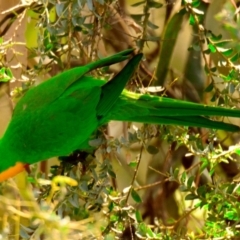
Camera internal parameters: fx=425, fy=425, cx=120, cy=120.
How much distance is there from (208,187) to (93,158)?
0.52 feet

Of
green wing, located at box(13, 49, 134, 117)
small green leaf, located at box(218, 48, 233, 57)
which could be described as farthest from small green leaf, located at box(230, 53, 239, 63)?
green wing, located at box(13, 49, 134, 117)

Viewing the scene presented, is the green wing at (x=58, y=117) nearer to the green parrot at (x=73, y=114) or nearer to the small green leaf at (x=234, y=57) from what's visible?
the green parrot at (x=73, y=114)

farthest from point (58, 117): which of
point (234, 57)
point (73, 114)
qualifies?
point (234, 57)

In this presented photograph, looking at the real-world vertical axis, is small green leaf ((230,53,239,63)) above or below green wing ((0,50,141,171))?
above

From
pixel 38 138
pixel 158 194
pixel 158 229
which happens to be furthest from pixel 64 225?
pixel 158 194

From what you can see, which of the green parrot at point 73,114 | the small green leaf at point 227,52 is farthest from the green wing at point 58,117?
the small green leaf at point 227,52

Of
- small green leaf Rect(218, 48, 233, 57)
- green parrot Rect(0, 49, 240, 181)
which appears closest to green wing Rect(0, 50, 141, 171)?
green parrot Rect(0, 49, 240, 181)

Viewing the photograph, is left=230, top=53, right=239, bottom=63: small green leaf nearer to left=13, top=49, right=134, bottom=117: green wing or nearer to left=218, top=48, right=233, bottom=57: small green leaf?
left=218, top=48, right=233, bottom=57: small green leaf

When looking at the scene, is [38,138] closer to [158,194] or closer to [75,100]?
[75,100]

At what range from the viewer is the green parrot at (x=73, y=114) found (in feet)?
1.67

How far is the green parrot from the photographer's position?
51 cm

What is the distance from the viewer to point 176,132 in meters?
0.56

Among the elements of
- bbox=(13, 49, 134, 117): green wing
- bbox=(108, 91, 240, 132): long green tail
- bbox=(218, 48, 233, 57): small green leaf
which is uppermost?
bbox=(218, 48, 233, 57): small green leaf

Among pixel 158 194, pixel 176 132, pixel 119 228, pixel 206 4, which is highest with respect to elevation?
pixel 206 4
